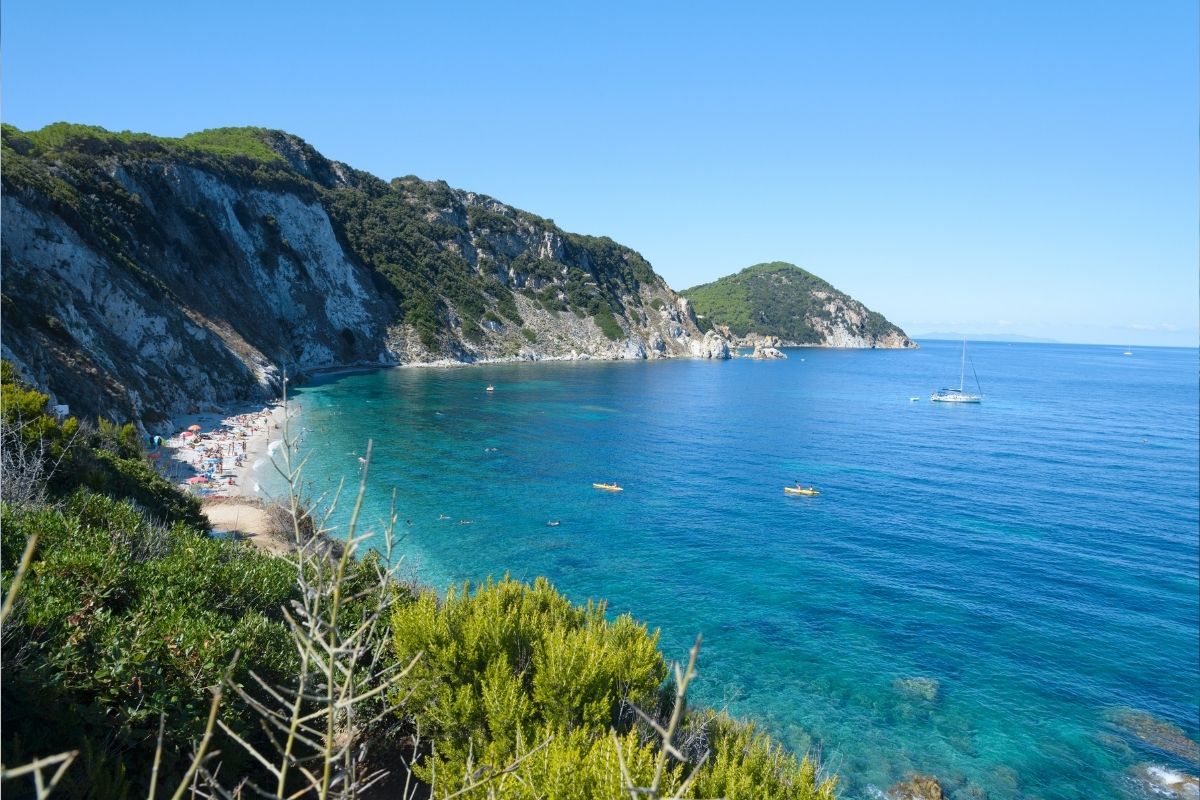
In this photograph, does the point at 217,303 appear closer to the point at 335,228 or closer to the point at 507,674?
the point at 335,228

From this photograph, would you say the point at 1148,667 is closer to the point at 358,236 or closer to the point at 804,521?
the point at 804,521

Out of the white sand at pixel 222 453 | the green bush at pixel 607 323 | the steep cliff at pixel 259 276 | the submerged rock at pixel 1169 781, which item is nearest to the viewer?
the submerged rock at pixel 1169 781

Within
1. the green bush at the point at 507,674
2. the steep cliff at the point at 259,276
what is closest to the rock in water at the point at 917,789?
the green bush at the point at 507,674

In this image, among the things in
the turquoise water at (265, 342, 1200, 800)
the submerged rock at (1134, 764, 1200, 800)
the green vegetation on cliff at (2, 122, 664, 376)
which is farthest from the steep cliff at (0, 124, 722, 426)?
the submerged rock at (1134, 764, 1200, 800)

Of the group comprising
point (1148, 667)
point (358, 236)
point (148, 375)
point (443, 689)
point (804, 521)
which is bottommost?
point (1148, 667)

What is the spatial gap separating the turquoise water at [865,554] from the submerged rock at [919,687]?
0.08 meters

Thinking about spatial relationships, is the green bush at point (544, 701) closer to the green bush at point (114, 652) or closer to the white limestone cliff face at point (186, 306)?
the green bush at point (114, 652)

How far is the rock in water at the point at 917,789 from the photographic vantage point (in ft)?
50.0

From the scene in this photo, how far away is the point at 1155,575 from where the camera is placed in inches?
1120

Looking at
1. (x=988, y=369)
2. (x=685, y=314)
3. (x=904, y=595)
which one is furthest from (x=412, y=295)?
(x=988, y=369)

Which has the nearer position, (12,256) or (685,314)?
(12,256)

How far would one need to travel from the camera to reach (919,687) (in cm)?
1967

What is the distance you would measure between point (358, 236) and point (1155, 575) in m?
107

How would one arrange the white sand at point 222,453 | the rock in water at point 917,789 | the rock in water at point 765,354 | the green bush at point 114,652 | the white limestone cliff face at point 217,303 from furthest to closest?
the rock in water at point 765,354 → the white limestone cliff face at point 217,303 → the white sand at point 222,453 → the rock in water at point 917,789 → the green bush at point 114,652
